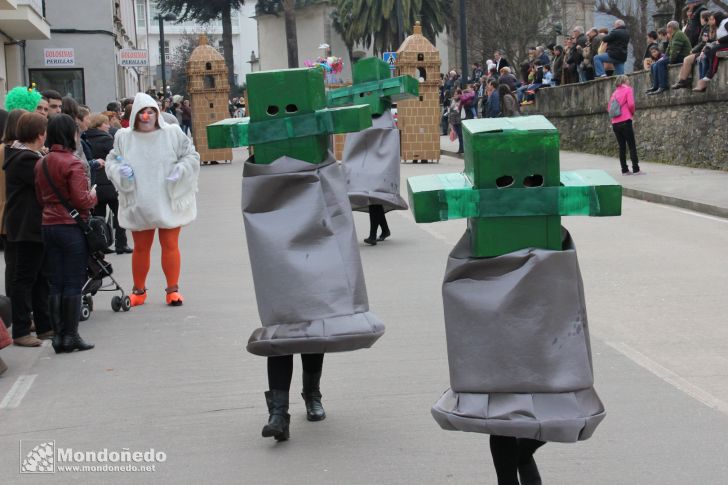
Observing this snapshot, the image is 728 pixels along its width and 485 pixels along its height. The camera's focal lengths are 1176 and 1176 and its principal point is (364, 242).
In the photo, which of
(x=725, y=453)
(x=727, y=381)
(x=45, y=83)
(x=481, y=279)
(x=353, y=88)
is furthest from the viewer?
(x=45, y=83)

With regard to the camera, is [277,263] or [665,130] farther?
[665,130]

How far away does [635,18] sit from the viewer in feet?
132

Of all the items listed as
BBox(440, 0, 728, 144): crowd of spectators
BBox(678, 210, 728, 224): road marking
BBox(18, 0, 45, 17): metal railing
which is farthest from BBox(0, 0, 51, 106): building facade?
BBox(678, 210, 728, 224): road marking

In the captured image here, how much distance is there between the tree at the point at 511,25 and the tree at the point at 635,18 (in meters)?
3.71

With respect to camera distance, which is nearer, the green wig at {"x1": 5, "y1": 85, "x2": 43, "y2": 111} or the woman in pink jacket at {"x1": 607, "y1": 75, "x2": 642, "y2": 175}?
the green wig at {"x1": 5, "y1": 85, "x2": 43, "y2": 111}

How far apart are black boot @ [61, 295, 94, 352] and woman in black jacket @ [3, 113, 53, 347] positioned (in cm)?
40

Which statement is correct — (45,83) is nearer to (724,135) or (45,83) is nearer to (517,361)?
(724,135)

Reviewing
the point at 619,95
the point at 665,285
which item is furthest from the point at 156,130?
the point at 619,95

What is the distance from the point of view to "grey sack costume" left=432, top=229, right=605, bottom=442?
388cm

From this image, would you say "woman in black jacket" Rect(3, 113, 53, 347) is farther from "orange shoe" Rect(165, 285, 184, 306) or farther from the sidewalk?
the sidewalk

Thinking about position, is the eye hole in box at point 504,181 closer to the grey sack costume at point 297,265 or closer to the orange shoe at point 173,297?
the grey sack costume at point 297,265

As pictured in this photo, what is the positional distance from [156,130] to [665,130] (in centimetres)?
1576

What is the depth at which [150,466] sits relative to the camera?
5.36 metres

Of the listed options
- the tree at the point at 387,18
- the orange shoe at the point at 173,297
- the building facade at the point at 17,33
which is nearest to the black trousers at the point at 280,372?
the orange shoe at the point at 173,297
